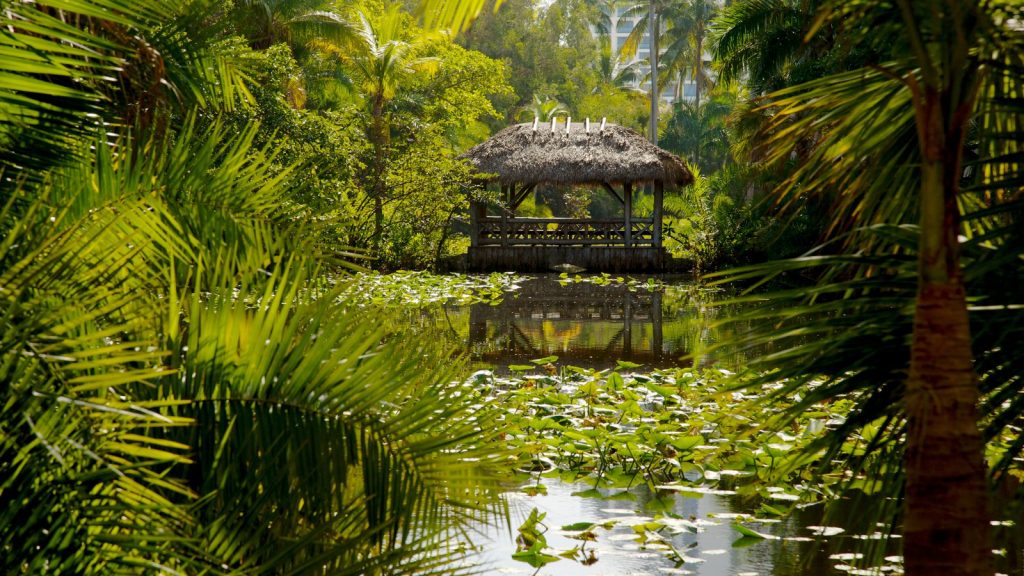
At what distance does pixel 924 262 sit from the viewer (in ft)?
5.07

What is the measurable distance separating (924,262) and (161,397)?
1453 mm

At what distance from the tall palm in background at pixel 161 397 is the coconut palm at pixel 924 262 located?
871 millimetres

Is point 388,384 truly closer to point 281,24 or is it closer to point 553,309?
point 553,309

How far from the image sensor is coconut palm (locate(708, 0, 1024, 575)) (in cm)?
153

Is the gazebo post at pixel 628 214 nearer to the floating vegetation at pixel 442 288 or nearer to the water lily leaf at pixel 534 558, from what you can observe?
the floating vegetation at pixel 442 288

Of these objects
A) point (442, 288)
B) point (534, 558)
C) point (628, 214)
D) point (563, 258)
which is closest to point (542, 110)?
point (628, 214)

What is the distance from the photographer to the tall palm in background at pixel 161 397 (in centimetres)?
150

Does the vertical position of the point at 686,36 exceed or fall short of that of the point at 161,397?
it exceeds it

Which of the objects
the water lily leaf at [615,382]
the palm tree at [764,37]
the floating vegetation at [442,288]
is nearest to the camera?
the water lily leaf at [615,382]

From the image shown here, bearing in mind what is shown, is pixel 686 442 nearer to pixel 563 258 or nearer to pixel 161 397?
pixel 161 397

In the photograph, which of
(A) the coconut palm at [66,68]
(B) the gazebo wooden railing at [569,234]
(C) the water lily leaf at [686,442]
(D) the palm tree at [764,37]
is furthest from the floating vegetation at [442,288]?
(A) the coconut palm at [66,68]

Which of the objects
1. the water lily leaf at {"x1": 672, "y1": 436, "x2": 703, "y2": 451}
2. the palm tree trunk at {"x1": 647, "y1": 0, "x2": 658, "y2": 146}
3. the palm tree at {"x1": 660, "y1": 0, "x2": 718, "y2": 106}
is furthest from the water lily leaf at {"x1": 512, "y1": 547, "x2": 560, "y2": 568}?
the palm tree at {"x1": 660, "y1": 0, "x2": 718, "y2": 106}

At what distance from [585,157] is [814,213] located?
18.4ft

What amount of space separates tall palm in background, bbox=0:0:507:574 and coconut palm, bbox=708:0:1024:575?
2.86ft
